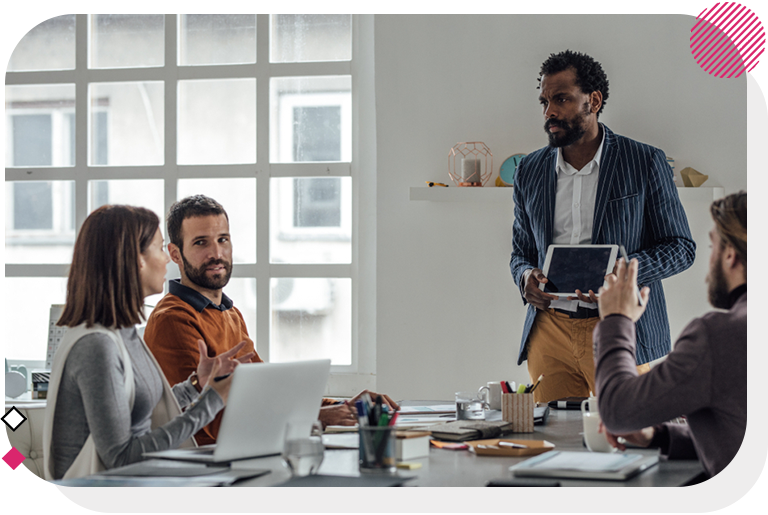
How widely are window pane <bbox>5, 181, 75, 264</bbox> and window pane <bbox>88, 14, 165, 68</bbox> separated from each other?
0.65 m

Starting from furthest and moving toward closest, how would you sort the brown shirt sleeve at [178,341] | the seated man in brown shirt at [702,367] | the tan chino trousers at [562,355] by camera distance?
the tan chino trousers at [562,355] < the brown shirt sleeve at [178,341] < the seated man in brown shirt at [702,367]

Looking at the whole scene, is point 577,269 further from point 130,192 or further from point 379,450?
point 130,192

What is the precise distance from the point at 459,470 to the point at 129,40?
318 cm

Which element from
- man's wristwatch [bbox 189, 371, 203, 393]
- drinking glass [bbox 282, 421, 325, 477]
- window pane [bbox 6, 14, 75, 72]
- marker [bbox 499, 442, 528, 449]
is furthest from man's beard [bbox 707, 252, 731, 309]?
window pane [bbox 6, 14, 75, 72]

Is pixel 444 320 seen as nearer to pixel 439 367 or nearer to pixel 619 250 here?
pixel 439 367

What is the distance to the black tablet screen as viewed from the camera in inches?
83.4

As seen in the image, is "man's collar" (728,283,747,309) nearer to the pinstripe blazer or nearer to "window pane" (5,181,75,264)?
the pinstripe blazer

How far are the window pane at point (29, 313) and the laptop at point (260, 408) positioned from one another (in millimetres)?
2708

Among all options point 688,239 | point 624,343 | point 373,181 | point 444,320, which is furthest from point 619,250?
point 373,181

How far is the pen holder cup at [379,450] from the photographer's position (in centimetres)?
128

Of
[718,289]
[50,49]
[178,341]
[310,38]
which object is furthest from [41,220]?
[718,289]

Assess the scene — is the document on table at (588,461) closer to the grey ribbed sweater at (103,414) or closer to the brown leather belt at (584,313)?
the grey ribbed sweater at (103,414)

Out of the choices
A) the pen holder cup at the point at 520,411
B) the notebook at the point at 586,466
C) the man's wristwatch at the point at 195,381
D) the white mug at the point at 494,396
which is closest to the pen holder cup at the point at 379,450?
the notebook at the point at 586,466

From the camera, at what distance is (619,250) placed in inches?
86.4
